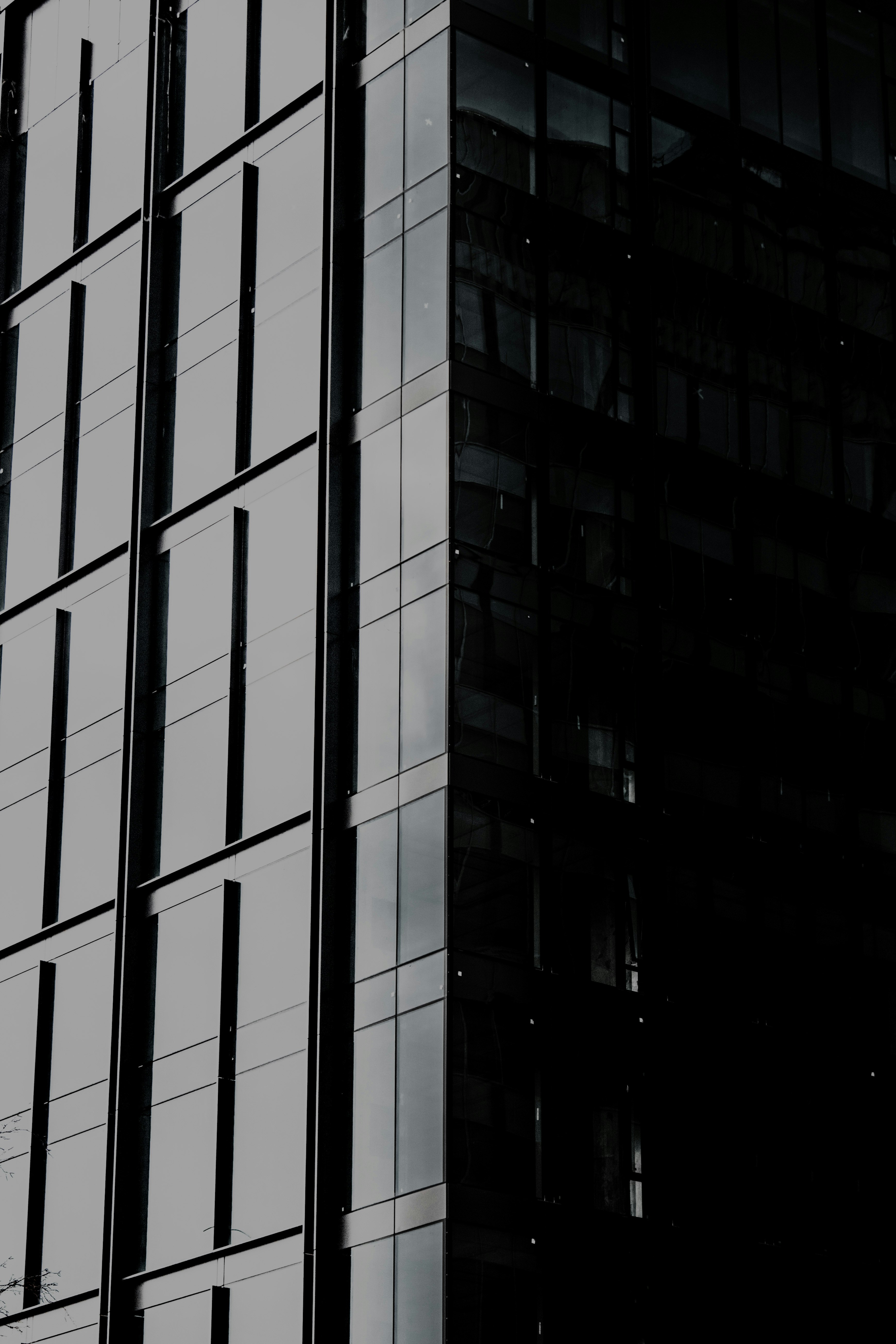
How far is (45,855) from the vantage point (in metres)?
35.4

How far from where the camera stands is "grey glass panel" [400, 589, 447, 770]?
92.9ft

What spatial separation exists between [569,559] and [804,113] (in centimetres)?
A: 1068

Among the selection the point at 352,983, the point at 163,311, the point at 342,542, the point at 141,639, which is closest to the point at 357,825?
the point at 352,983

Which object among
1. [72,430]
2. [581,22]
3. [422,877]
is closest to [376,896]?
[422,877]

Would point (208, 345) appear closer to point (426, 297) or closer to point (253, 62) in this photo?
point (253, 62)

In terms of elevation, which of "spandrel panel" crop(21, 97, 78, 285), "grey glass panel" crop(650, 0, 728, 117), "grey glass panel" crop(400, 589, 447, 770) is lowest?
"grey glass panel" crop(400, 589, 447, 770)

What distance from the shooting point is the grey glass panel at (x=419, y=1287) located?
84.5 feet

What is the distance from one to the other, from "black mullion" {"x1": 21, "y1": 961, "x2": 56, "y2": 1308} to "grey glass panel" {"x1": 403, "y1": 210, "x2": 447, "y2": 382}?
38.9 ft

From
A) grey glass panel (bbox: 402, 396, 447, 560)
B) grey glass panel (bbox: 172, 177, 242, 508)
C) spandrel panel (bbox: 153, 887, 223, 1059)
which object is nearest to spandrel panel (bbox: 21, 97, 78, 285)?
grey glass panel (bbox: 172, 177, 242, 508)

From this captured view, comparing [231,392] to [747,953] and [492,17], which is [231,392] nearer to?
[492,17]

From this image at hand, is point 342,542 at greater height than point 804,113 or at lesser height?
lesser

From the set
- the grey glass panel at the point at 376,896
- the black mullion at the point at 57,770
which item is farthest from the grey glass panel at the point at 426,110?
the black mullion at the point at 57,770

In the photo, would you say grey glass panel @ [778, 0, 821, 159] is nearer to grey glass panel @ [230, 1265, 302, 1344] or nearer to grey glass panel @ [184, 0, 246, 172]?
grey glass panel @ [184, 0, 246, 172]

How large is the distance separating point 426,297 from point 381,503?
3.01 metres
